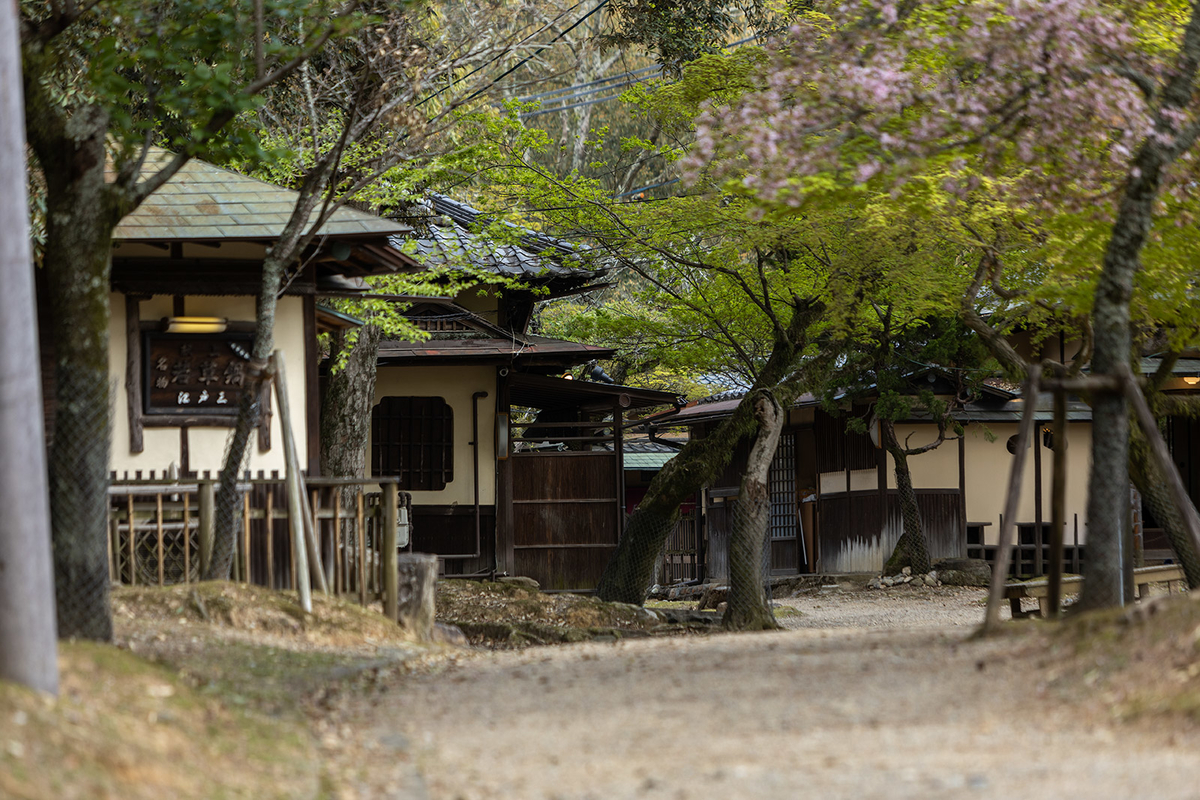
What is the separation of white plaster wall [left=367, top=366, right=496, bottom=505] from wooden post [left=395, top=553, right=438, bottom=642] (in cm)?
726

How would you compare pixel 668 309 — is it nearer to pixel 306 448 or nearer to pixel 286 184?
pixel 286 184

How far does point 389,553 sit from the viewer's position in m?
10.6

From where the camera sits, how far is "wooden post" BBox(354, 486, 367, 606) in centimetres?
1040

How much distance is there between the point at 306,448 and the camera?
480 inches

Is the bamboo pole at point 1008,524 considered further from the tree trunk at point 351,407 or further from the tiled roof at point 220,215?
the tree trunk at point 351,407

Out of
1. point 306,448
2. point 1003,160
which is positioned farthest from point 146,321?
point 1003,160

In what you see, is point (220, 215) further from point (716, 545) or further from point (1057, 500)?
point (716, 545)

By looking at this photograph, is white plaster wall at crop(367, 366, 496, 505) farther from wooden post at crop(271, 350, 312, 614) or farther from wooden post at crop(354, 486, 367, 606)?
wooden post at crop(271, 350, 312, 614)

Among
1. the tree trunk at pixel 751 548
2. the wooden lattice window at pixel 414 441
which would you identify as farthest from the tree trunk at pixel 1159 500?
the wooden lattice window at pixel 414 441

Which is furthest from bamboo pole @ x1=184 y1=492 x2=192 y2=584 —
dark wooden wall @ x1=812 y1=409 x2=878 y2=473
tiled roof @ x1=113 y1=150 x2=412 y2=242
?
dark wooden wall @ x1=812 y1=409 x2=878 y2=473

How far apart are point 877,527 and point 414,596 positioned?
13069 mm

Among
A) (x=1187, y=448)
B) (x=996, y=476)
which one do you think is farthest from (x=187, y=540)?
(x=1187, y=448)

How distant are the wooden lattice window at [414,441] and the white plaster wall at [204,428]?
6.05 meters

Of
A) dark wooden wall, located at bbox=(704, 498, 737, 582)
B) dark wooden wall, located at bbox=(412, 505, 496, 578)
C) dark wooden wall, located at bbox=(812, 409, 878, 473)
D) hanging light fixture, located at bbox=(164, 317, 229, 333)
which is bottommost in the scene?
dark wooden wall, located at bbox=(704, 498, 737, 582)
